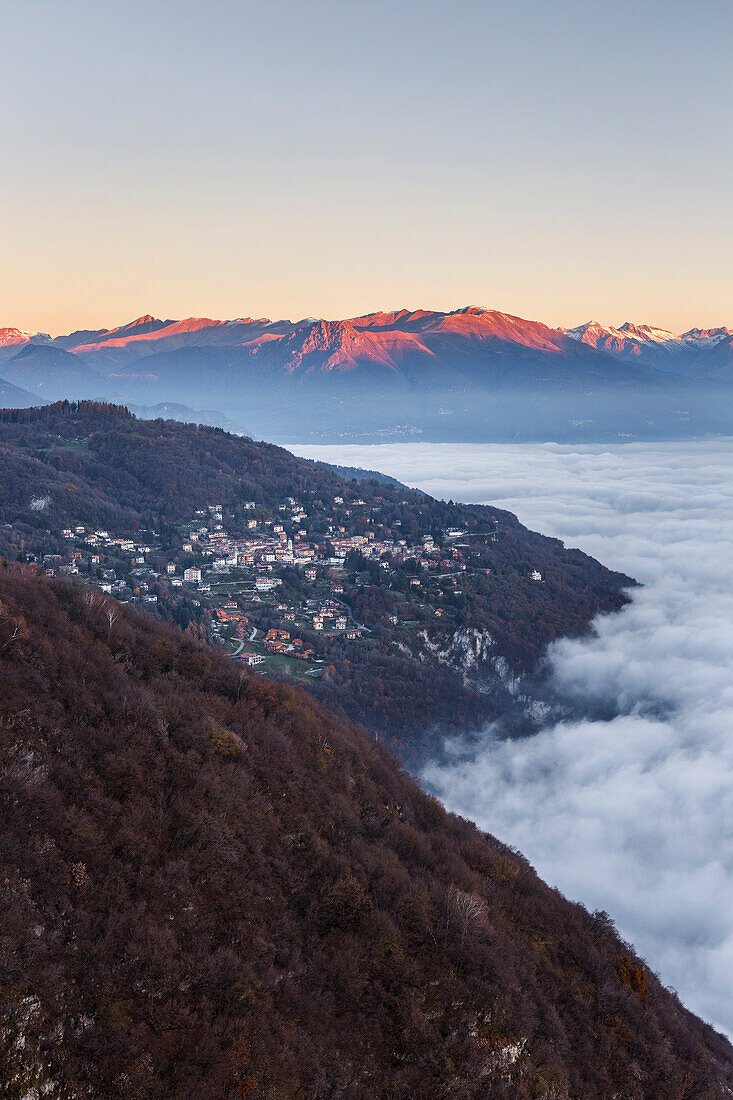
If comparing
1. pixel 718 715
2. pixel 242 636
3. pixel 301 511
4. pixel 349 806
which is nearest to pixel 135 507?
pixel 301 511

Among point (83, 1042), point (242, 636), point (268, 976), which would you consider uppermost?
point (83, 1042)

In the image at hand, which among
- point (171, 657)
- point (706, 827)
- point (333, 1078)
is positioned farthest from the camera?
point (706, 827)

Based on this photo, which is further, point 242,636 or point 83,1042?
point 242,636

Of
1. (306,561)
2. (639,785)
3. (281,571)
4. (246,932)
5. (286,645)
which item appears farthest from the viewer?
(306,561)

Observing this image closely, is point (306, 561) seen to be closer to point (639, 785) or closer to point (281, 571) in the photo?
point (281, 571)

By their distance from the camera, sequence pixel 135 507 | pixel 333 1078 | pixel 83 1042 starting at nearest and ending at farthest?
pixel 83 1042
pixel 333 1078
pixel 135 507

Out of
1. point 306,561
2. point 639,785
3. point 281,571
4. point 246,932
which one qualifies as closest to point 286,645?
point 281,571

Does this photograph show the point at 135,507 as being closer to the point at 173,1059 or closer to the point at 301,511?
the point at 301,511

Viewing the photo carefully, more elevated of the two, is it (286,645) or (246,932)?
(246,932)
